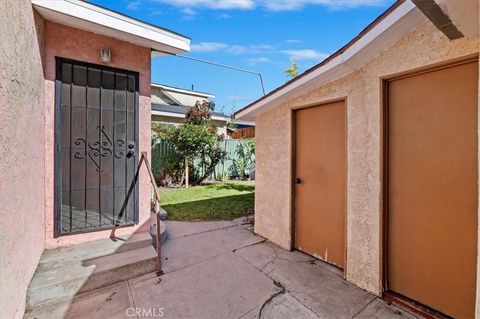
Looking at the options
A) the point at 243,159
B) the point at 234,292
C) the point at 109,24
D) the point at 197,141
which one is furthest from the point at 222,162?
the point at 234,292

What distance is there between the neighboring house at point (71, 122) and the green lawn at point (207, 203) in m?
2.32

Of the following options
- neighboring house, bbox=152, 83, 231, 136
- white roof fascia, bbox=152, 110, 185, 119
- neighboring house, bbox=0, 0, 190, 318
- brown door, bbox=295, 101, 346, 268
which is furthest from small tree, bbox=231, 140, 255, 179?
neighboring house, bbox=0, 0, 190, 318

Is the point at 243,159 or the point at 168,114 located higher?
the point at 168,114

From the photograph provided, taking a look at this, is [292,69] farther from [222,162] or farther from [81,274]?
[81,274]

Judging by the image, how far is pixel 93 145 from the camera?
3656 mm

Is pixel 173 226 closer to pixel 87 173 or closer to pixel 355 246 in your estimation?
pixel 87 173

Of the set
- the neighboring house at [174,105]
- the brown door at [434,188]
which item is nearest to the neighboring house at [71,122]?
the brown door at [434,188]

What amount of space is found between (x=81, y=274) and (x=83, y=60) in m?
2.86

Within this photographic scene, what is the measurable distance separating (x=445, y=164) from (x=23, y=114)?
13.8 ft

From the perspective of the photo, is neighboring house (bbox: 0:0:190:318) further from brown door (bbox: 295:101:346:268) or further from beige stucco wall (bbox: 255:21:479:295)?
beige stucco wall (bbox: 255:21:479:295)

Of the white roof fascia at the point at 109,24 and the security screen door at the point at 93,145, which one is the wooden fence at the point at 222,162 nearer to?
the security screen door at the point at 93,145

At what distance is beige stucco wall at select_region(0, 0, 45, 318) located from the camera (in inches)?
73.8

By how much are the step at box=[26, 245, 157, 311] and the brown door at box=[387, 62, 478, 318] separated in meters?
3.23

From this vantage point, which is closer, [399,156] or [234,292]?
[399,156]
